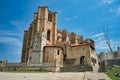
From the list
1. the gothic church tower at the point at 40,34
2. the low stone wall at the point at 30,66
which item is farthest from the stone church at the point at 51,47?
the low stone wall at the point at 30,66

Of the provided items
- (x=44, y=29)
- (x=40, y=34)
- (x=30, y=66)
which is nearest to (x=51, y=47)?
(x=40, y=34)

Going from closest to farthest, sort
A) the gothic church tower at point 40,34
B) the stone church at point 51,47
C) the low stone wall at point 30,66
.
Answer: the low stone wall at point 30,66, the stone church at point 51,47, the gothic church tower at point 40,34

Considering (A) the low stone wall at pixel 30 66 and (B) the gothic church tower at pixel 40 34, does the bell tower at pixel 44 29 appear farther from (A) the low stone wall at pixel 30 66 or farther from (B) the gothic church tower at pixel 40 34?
(A) the low stone wall at pixel 30 66

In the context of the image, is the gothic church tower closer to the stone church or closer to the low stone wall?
the stone church

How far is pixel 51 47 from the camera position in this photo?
46.7 metres

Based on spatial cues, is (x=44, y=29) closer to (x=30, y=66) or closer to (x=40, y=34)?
(x=40, y=34)

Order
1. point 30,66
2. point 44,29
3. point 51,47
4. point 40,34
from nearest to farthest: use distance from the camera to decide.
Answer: point 30,66
point 51,47
point 40,34
point 44,29

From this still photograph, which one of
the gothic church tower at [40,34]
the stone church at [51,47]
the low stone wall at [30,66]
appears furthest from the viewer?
the gothic church tower at [40,34]

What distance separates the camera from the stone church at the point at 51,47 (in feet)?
151

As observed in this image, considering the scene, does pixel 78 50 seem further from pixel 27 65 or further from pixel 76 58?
pixel 27 65

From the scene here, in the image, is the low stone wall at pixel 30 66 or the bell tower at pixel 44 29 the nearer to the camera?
the low stone wall at pixel 30 66

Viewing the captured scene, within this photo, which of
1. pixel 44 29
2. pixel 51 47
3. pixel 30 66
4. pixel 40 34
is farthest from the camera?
pixel 44 29

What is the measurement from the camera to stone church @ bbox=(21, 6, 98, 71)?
151 ft

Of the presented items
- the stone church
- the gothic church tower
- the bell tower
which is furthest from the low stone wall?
the bell tower
